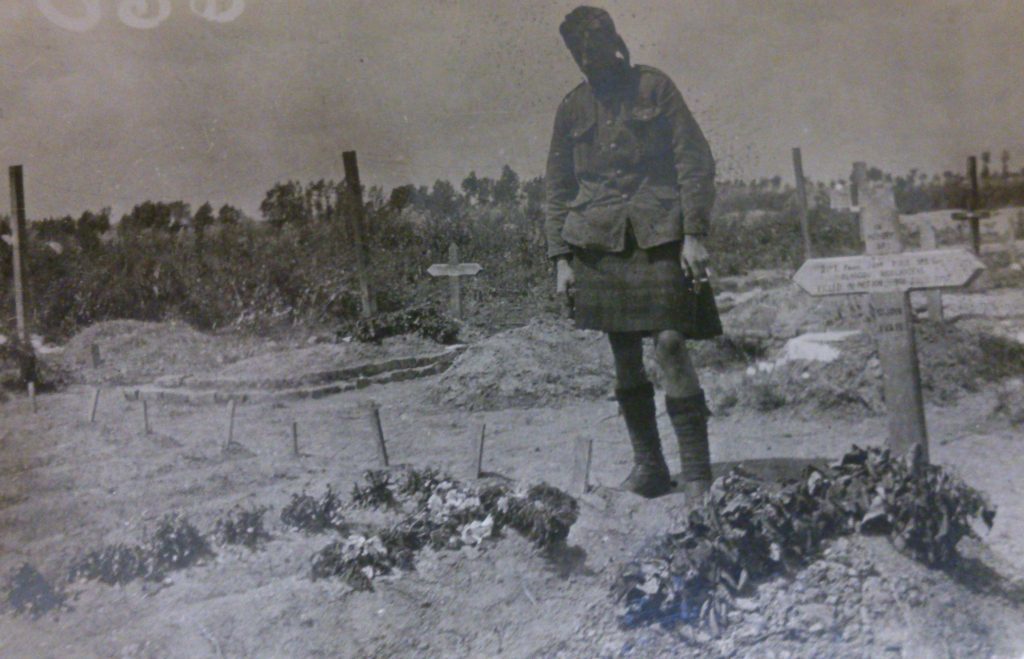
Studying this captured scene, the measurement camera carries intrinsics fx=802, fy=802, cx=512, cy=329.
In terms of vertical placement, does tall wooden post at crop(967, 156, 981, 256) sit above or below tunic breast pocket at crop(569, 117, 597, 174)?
below

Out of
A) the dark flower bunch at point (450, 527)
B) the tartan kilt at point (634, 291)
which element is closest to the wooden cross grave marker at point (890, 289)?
the tartan kilt at point (634, 291)

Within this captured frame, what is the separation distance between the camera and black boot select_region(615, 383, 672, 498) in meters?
3.60

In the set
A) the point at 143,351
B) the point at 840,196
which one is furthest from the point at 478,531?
the point at 143,351

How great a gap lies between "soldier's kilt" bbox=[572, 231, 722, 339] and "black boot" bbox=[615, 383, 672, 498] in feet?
1.09

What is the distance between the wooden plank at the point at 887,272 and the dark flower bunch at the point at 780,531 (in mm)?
698

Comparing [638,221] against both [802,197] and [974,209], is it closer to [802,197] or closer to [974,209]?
[974,209]

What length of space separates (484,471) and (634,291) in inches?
50.8

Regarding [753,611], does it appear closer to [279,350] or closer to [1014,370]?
[1014,370]

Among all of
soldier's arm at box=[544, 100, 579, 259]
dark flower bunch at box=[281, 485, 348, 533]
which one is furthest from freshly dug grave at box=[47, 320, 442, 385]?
soldier's arm at box=[544, 100, 579, 259]

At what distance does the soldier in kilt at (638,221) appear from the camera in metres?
3.28

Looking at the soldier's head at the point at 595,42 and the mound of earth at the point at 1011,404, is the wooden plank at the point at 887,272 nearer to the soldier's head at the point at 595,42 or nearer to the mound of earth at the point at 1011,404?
the soldier's head at the point at 595,42

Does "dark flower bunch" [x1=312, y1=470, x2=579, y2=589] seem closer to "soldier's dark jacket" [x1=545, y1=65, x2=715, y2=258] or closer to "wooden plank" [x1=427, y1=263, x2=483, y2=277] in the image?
"soldier's dark jacket" [x1=545, y1=65, x2=715, y2=258]

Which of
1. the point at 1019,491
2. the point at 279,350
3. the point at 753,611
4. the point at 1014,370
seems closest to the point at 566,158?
the point at 753,611

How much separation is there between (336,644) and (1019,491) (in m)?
2.83
